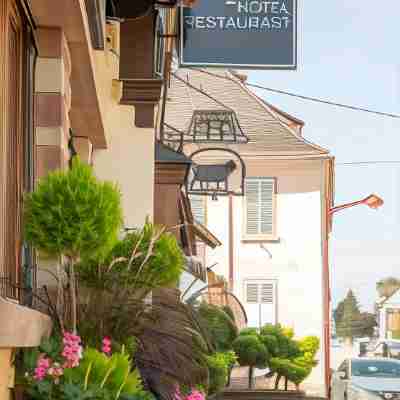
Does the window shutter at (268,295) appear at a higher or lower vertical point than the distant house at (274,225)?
lower

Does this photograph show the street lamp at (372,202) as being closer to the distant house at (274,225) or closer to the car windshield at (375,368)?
the distant house at (274,225)

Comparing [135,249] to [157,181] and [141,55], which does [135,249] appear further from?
[157,181]

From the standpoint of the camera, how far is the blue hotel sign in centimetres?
1606

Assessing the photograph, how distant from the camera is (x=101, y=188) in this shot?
7.16 m

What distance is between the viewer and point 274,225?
1725 inches

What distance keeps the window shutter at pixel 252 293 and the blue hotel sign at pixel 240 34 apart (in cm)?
2698

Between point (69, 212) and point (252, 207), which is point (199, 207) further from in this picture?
point (69, 212)

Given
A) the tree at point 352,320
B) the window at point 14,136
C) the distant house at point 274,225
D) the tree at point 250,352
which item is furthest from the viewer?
the tree at point 352,320

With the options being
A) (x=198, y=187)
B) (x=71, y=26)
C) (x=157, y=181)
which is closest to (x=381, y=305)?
(x=198, y=187)

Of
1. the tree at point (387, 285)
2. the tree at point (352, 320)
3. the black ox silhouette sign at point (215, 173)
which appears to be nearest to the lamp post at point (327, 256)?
the black ox silhouette sign at point (215, 173)

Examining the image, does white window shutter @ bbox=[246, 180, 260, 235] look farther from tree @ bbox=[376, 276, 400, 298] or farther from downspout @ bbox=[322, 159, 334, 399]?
tree @ bbox=[376, 276, 400, 298]

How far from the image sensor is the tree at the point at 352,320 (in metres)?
135

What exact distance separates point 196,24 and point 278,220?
27702 millimetres

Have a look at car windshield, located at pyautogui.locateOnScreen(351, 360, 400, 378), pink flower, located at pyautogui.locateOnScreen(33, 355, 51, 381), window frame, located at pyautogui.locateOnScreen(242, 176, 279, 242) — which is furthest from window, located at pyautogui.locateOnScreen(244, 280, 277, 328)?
pink flower, located at pyautogui.locateOnScreen(33, 355, 51, 381)
